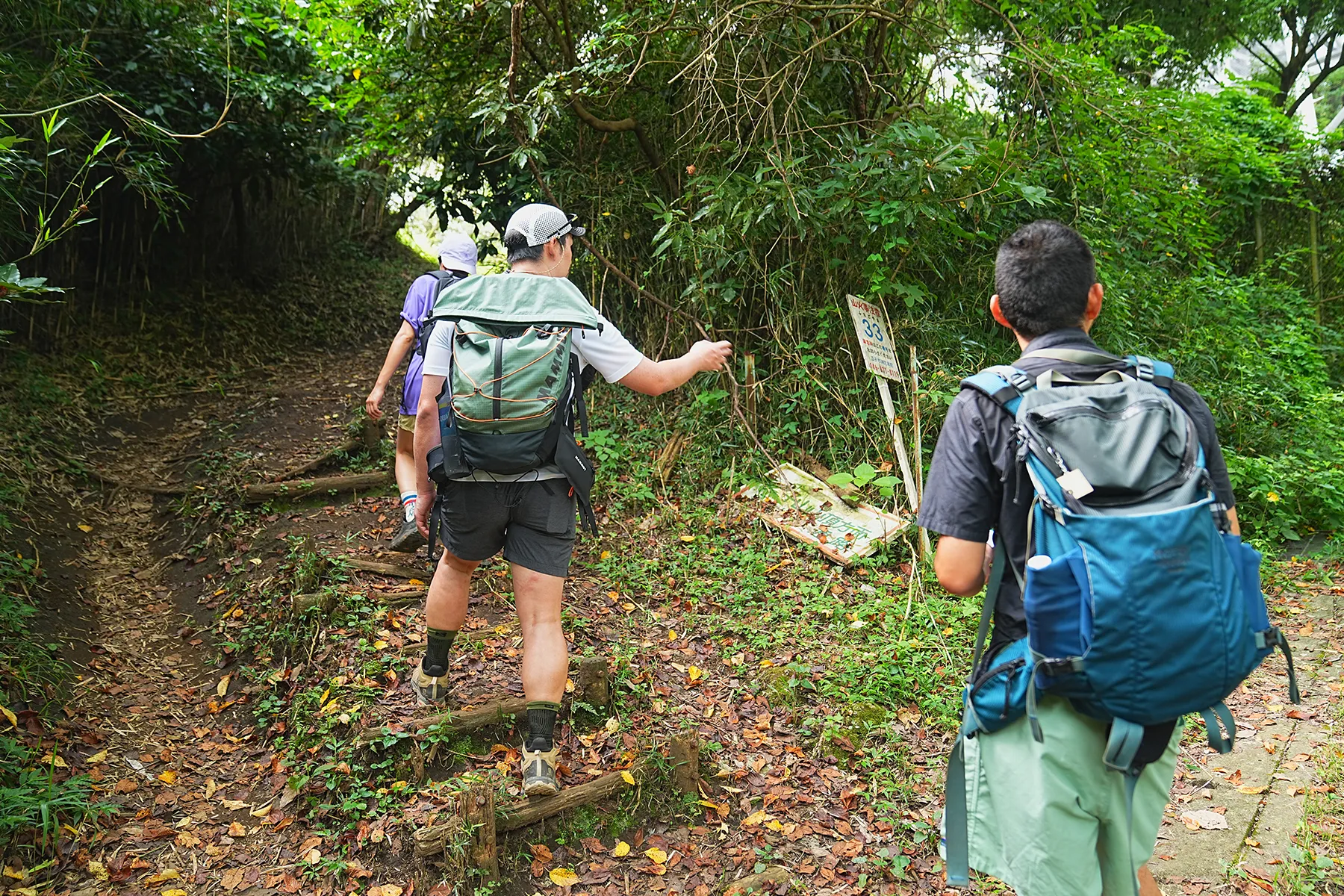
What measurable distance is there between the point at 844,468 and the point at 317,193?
7572 millimetres

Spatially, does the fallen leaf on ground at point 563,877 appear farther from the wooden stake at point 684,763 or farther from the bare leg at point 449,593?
the bare leg at point 449,593

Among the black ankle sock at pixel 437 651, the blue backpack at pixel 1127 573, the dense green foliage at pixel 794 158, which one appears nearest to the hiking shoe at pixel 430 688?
the black ankle sock at pixel 437 651

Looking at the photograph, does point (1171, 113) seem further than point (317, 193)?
No

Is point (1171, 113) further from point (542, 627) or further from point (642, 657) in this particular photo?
point (542, 627)

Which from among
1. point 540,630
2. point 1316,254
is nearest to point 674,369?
point 540,630

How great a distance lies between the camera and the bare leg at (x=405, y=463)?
4.51 meters

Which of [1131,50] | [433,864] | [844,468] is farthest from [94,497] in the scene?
[1131,50]

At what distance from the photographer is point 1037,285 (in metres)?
1.72

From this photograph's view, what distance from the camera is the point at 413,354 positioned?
433 cm

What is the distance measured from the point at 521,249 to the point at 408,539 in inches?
92.7

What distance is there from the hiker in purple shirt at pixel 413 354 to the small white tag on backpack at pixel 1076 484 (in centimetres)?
244

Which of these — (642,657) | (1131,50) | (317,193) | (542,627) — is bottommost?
(642,657)

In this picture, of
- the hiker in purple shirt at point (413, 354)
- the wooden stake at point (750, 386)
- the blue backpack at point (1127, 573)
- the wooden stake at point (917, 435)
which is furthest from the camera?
the wooden stake at point (750, 386)

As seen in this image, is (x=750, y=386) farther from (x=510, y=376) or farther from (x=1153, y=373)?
(x=1153, y=373)
